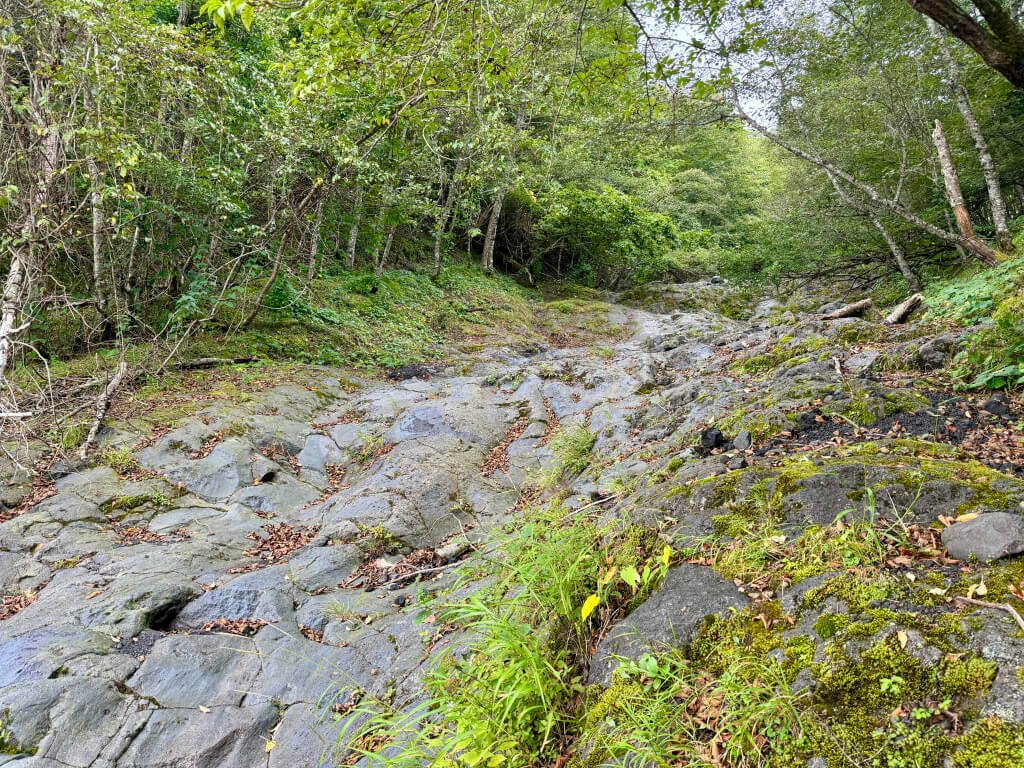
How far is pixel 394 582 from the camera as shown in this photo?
4234mm

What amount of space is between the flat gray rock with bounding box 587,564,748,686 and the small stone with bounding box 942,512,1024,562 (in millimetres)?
876

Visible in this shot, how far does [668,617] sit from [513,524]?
1937 millimetres

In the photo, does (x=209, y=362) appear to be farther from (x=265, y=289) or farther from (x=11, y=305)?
(x=11, y=305)

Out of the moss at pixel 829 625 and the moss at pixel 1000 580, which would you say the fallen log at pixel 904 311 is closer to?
the moss at pixel 1000 580

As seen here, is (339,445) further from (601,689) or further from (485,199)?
(485,199)

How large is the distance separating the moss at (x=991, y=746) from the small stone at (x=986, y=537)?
80cm

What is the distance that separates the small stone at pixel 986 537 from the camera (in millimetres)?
1917

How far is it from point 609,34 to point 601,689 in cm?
435

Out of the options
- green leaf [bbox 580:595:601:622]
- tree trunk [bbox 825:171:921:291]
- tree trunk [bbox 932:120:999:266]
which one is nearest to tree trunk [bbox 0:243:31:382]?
green leaf [bbox 580:595:601:622]

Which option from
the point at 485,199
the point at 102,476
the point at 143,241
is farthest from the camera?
the point at 485,199

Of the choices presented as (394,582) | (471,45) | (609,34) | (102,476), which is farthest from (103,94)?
(394,582)

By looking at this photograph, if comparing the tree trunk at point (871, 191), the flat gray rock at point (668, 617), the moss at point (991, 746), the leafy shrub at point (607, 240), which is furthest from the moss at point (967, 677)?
the leafy shrub at point (607, 240)

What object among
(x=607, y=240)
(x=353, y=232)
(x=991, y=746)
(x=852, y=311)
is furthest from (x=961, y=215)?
(x=607, y=240)

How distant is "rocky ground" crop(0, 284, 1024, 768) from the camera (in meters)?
1.77
